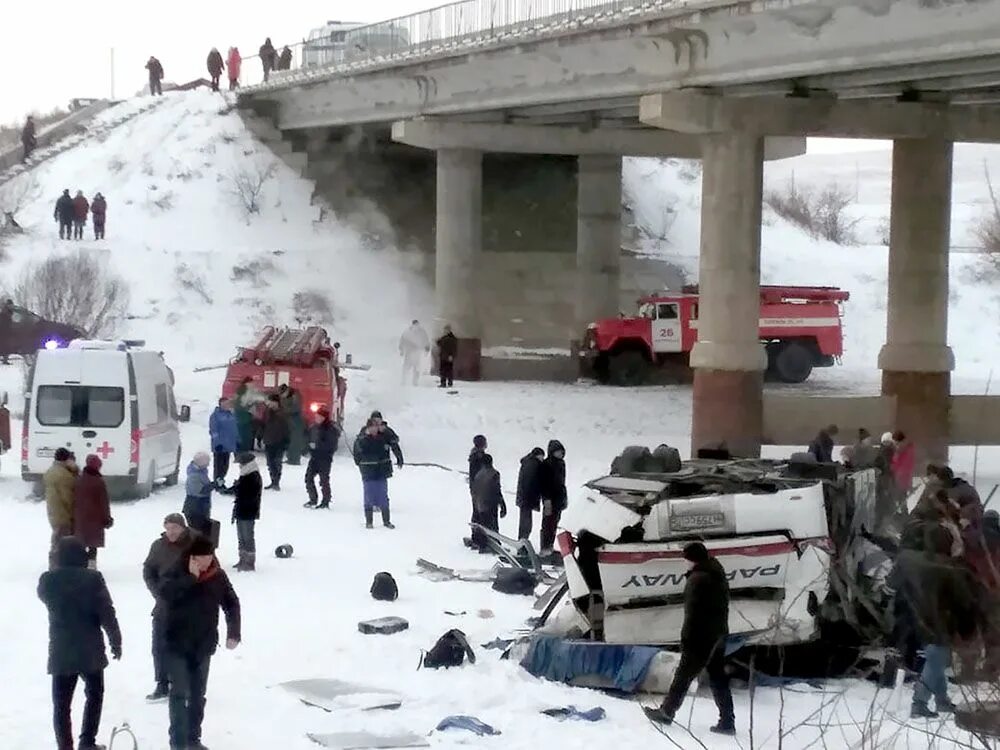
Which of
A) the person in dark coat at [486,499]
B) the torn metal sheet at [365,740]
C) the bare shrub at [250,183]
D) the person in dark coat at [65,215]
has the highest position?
the bare shrub at [250,183]

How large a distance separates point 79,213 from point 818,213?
45004 millimetres

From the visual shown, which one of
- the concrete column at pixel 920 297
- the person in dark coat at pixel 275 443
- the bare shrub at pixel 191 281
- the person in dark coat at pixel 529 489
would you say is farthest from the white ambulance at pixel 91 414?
the bare shrub at pixel 191 281

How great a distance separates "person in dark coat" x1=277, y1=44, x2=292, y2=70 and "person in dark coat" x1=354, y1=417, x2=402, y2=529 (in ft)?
108

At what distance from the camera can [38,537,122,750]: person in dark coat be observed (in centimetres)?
990

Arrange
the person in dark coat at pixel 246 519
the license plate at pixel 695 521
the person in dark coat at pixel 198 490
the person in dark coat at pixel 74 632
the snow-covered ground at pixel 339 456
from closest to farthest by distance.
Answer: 1. the person in dark coat at pixel 74 632
2. the snow-covered ground at pixel 339 456
3. the license plate at pixel 695 521
4. the person in dark coat at pixel 198 490
5. the person in dark coat at pixel 246 519

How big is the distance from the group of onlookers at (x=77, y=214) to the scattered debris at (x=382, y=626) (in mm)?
32411

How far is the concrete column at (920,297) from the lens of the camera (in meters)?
31.1

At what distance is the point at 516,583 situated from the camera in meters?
16.1

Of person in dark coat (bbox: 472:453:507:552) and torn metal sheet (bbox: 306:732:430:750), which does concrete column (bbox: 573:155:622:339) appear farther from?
torn metal sheet (bbox: 306:732:430:750)

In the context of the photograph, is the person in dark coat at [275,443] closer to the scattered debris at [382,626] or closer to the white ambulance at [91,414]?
the white ambulance at [91,414]

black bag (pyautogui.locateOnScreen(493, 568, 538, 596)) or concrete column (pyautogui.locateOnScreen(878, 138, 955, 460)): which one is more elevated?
concrete column (pyautogui.locateOnScreen(878, 138, 955, 460))

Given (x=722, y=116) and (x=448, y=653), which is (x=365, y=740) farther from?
(x=722, y=116)

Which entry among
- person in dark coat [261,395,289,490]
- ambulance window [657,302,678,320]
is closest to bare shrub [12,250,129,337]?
person in dark coat [261,395,289,490]

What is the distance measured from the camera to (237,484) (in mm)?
17531
